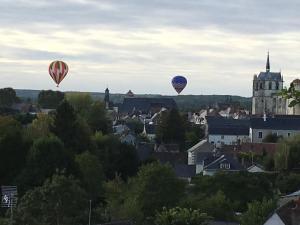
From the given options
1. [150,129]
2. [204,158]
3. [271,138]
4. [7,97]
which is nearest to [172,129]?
[271,138]

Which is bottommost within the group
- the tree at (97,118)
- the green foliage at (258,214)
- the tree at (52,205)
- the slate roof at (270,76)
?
the green foliage at (258,214)

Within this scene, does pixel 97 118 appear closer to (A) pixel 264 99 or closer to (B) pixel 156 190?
(B) pixel 156 190

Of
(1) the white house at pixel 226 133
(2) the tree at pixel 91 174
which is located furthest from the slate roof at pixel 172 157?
(2) the tree at pixel 91 174

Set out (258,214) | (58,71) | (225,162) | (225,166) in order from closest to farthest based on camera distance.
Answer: (258,214), (225,166), (225,162), (58,71)

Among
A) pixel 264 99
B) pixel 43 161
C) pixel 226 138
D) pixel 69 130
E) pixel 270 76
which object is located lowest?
pixel 226 138

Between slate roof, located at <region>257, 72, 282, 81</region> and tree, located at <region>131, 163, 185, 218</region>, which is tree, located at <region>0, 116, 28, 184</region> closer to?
tree, located at <region>131, 163, 185, 218</region>

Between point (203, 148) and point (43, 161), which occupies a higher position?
point (43, 161)

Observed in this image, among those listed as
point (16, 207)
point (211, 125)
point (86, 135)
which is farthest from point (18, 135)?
point (211, 125)

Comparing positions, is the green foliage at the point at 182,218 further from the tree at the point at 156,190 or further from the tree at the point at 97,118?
the tree at the point at 97,118
